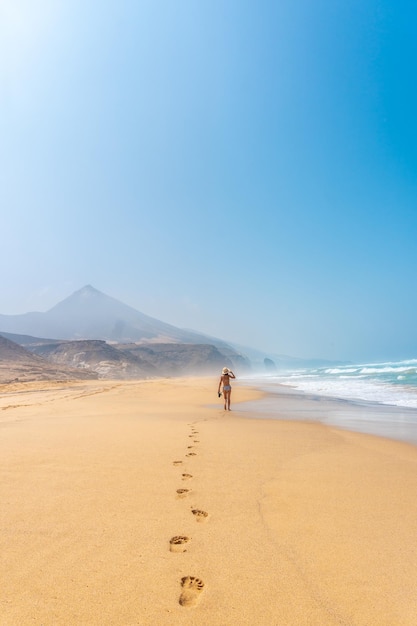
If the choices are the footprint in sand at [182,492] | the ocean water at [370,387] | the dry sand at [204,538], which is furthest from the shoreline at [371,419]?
the footprint in sand at [182,492]

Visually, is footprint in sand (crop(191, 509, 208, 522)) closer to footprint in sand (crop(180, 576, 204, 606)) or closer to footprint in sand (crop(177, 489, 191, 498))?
footprint in sand (crop(177, 489, 191, 498))

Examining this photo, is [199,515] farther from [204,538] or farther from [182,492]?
[182,492]

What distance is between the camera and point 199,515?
3.78 m

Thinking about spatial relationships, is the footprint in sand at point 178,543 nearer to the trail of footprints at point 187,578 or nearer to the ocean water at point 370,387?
the trail of footprints at point 187,578

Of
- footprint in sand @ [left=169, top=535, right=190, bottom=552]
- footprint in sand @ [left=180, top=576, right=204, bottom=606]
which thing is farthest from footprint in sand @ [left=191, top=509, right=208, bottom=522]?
footprint in sand @ [left=180, top=576, right=204, bottom=606]

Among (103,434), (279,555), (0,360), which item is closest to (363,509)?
(279,555)

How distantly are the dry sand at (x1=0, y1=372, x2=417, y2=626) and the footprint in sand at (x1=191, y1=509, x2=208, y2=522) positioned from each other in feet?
0.04

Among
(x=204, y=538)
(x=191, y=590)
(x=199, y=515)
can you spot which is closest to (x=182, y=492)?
(x=199, y=515)

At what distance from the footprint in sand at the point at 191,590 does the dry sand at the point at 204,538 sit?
0.04 ft

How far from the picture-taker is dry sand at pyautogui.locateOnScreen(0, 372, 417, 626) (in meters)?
2.32

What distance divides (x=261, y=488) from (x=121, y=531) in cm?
201

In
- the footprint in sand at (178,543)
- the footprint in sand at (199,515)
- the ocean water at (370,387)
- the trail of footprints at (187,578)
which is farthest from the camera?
the ocean water at (370,387)

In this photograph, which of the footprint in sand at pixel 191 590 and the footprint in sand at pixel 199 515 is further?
the footprint in sand at pixel 199 515

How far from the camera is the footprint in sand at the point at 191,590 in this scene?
240 centimetres
